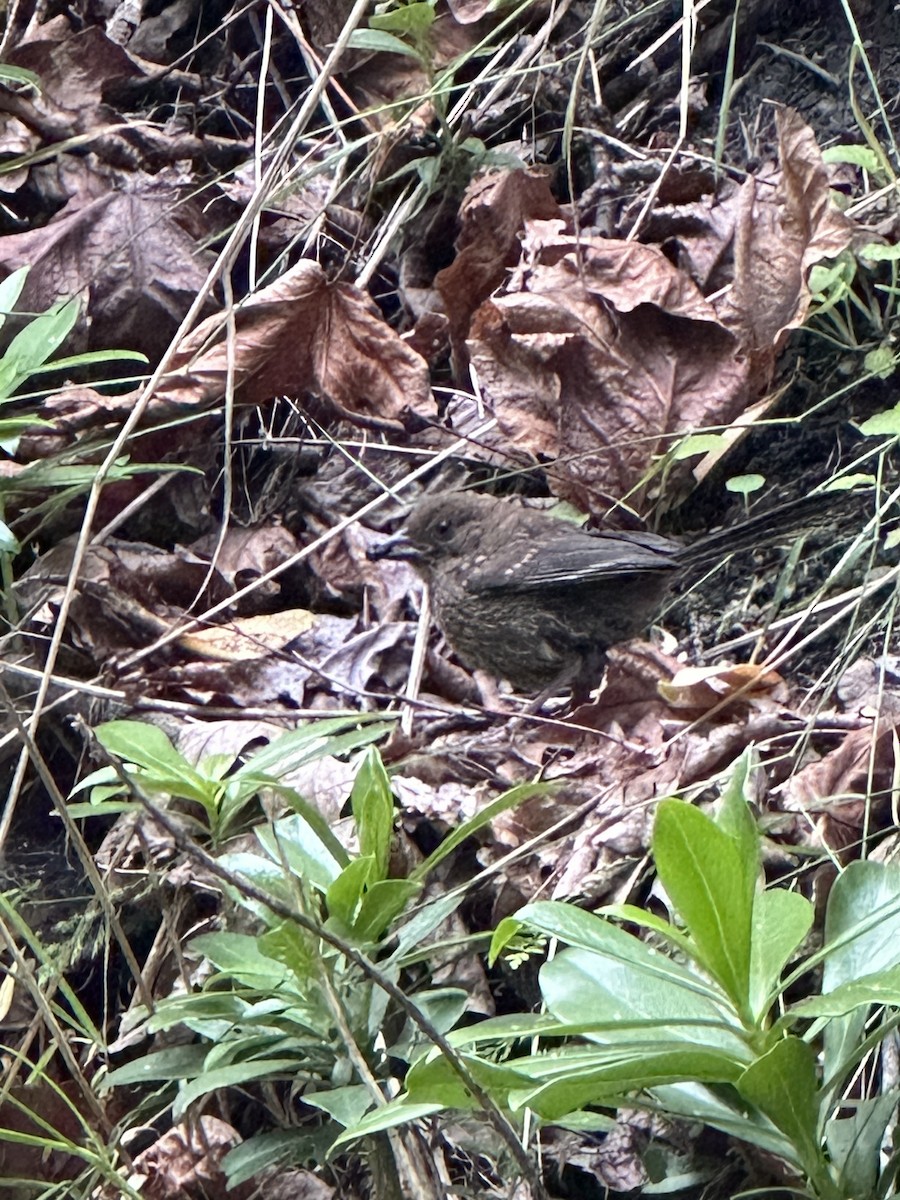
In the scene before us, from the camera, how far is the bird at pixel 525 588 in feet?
12.1

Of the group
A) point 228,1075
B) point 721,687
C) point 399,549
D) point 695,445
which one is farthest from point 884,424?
point 228,1075

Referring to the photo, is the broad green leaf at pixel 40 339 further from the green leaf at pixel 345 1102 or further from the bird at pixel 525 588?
the green leaf at pixel 345 1102

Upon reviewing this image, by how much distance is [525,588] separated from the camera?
3.94m

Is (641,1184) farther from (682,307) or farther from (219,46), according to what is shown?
(219,46)

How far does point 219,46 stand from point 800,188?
2343 millimetres

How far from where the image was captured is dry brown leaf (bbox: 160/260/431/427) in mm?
4027

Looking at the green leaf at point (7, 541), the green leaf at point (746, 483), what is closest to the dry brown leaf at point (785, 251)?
the green leaf at point (746, 483)

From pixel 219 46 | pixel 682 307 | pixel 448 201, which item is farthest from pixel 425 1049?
pixel 219 46

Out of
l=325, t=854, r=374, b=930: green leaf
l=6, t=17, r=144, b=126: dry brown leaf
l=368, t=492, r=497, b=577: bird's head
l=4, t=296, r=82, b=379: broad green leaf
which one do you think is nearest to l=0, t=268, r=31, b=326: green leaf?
l=4, t=296, r=82, b=379: broad green leaf

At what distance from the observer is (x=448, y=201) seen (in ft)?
14.9

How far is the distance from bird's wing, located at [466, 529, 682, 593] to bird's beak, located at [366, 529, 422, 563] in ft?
0.56

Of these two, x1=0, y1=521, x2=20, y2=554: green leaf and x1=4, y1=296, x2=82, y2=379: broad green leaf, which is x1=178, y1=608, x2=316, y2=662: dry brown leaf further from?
x1=4, y1=296, x2=82, y2=379: broad green leaf

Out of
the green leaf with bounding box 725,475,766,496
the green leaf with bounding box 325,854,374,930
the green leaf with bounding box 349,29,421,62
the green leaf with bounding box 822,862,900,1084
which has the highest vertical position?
the green leaf with bounding box 349,29,421,62

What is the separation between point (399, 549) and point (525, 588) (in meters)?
0.37
